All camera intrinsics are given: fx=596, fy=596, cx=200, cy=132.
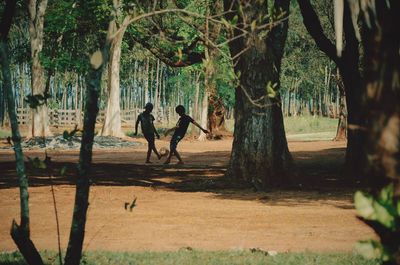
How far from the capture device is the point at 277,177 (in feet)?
47.2

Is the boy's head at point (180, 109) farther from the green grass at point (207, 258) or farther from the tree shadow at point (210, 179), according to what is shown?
the green grass at point (207, 258)

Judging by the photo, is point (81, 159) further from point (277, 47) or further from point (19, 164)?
point (277, 47)

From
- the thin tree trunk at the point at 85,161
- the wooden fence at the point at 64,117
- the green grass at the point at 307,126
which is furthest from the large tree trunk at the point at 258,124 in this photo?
the wooden fence at the point at 64,117

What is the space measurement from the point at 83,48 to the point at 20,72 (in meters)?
27.0

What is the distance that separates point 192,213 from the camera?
10516mm

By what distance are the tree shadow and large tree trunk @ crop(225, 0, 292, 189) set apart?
0.38 metres

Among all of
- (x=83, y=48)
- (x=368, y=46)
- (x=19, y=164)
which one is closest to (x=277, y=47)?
(x=19, y=164)

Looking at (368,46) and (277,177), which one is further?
(277,177)

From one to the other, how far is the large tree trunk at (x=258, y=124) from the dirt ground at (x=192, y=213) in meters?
0.49

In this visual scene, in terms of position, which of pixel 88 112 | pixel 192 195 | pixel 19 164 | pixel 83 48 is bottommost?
pixel 192 195

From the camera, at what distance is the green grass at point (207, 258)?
6.48 m

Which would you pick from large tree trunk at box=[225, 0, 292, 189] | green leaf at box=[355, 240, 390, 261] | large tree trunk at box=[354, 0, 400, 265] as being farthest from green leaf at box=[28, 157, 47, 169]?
large tree trunk at box=[225, 0, 292, 189]

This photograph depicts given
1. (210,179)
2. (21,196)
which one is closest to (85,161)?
(21,196)

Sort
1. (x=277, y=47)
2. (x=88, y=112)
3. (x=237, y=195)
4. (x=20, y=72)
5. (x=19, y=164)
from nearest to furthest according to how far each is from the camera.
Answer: (x=88, y=112), (x=19, y=164), (x=237, y=195), (x=277, y=47), (x=20, y=72)
